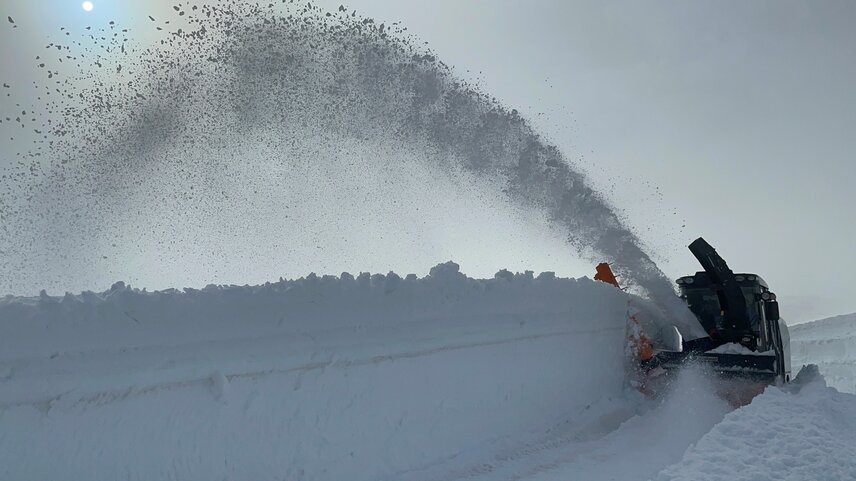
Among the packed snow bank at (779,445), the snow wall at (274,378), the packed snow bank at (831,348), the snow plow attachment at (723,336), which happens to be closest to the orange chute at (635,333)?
the snow plow attachment at (723,336)

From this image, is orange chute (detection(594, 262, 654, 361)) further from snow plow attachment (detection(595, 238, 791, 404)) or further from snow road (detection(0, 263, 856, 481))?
snow road (detection(0, 263, 856, 481))

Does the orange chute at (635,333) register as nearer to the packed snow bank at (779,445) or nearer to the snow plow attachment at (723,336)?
the snow plow attachment at (723,336)

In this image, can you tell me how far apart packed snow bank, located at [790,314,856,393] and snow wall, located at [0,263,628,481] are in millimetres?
7893

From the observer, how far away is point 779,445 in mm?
4934

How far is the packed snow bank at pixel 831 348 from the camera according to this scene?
41.0ft

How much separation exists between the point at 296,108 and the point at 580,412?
23.2ft

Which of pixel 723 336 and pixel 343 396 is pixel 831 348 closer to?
pixel 723 336

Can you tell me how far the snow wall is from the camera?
376cm

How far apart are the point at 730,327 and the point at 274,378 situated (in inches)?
261

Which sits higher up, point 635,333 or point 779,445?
point 635,333

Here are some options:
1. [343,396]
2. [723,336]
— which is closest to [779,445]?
[343,396]

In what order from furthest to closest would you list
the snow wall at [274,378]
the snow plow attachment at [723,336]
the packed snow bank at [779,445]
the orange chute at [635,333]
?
the orange chute at [635,333] < the snow plow attachment at [723,336] < the packed snow bank at [779,445] < the snow wall at [274,378]

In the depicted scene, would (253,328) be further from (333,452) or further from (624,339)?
(624,339)

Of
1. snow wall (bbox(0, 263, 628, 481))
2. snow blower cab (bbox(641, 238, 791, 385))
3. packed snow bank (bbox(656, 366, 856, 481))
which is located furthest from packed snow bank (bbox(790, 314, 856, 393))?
snow wall (bbox(0, 263, 628, 481))
